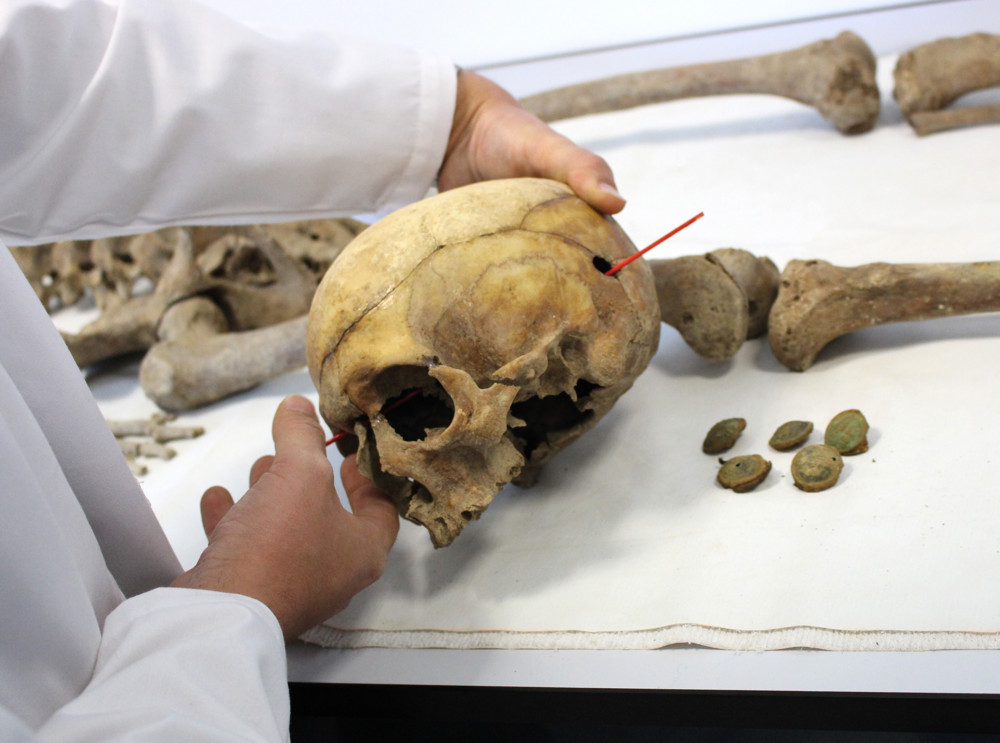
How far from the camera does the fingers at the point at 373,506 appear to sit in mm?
1465

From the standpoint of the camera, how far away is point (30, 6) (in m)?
1.54

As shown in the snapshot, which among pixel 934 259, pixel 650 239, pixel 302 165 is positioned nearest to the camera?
pixel 302 165

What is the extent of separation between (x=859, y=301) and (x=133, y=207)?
1567mm

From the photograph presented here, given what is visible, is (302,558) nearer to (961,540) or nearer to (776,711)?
(776,711)

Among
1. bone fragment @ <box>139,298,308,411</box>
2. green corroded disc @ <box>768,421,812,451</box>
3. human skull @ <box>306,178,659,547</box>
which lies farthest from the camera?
bone fragment @ <box>139,298,308,411</box>

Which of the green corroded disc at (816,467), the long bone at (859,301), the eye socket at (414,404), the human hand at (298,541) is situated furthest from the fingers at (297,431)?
the long bone at (859,301)

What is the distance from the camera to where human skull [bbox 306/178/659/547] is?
1.36 meters

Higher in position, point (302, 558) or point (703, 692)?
point (302, 558)

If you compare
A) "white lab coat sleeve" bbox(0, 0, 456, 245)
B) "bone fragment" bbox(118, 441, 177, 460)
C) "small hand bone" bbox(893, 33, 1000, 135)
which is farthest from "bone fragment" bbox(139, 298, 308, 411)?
"small hand bone" bbox(893, 33, 1000, 135)

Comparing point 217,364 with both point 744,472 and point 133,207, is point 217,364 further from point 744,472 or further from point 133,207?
point 744,472

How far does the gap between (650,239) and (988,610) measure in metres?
1.64

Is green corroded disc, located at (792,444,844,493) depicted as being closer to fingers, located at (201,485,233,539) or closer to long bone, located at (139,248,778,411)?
long bone, located at (139,248,778,411)

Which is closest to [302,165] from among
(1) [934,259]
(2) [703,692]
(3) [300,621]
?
(3) [300,621]

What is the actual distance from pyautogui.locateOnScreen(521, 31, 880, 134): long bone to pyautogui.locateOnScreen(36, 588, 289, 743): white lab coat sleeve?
2.76 meters
